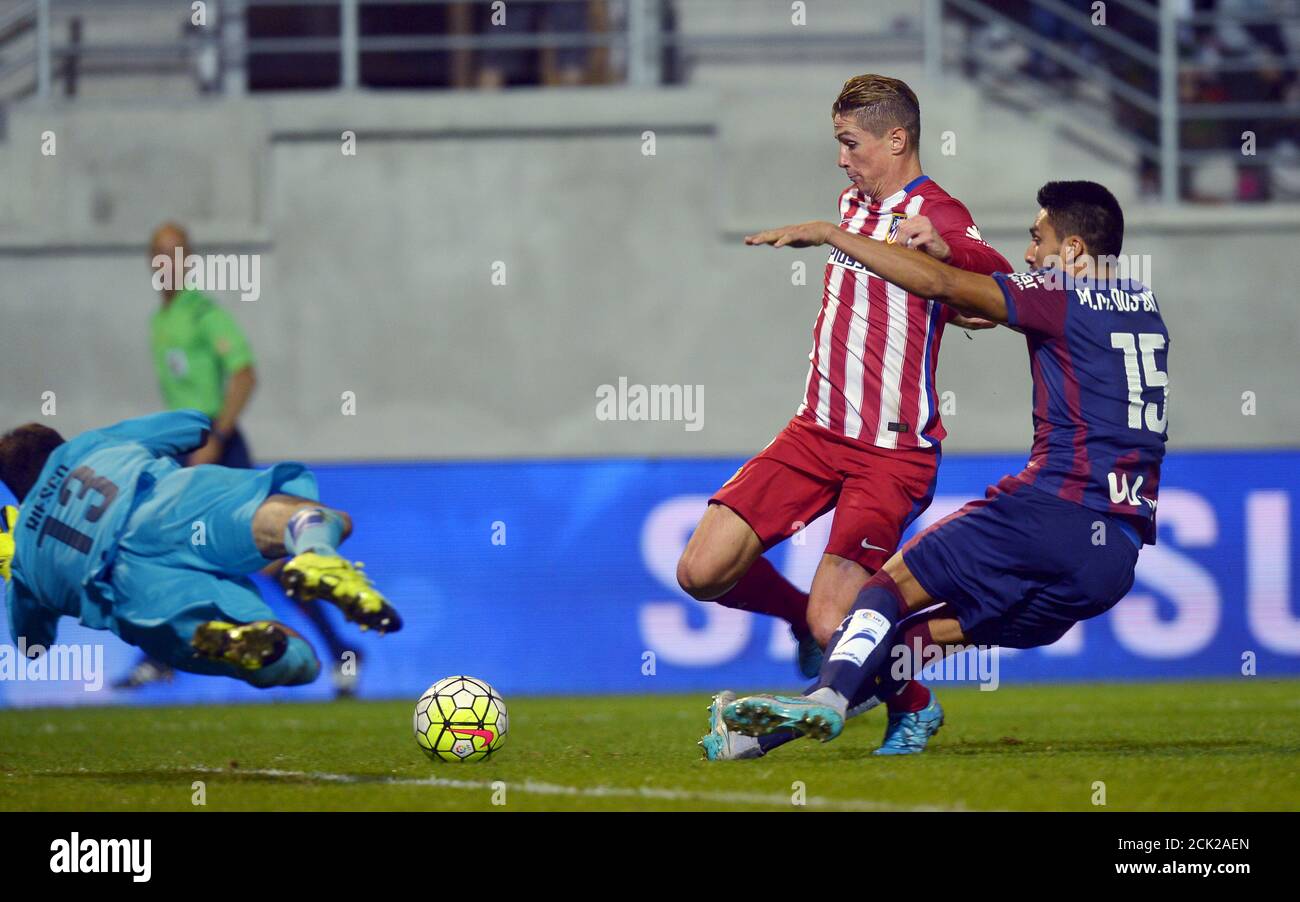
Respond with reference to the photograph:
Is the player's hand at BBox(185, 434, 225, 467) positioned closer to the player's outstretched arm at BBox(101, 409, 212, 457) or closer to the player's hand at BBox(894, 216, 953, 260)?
the player's outstretched arm at BBox(101, 409, 212, 457)

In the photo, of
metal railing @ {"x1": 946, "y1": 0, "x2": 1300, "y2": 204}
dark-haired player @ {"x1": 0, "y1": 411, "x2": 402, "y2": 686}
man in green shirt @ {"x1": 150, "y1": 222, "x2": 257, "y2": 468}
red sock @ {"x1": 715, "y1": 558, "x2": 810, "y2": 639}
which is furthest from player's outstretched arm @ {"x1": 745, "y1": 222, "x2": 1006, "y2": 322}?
metal railing @ {"x1": 946, "y1": 0, "x2": 1300, "y2": 204}

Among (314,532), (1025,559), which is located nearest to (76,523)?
(314,532)

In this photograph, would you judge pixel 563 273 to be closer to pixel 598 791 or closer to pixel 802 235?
pixel 802 235

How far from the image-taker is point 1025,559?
581cm

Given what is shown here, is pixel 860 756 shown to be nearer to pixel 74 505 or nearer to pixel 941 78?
pixel 74 505

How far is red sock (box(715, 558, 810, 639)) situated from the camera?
6707mm

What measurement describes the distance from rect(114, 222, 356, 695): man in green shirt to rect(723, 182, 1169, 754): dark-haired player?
589 cm

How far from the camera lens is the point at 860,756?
6.46 meters

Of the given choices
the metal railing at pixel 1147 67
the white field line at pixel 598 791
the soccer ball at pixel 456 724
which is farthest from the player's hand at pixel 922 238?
the metal railing at pixel 1147 67

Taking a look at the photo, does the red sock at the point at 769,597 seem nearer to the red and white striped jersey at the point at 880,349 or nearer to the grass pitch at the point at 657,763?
the grass pitch at the point at 657,763

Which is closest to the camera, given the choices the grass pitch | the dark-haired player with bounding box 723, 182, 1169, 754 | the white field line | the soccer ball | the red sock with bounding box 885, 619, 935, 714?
the white field line

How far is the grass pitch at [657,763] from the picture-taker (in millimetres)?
5270

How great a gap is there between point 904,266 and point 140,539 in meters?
3.91
